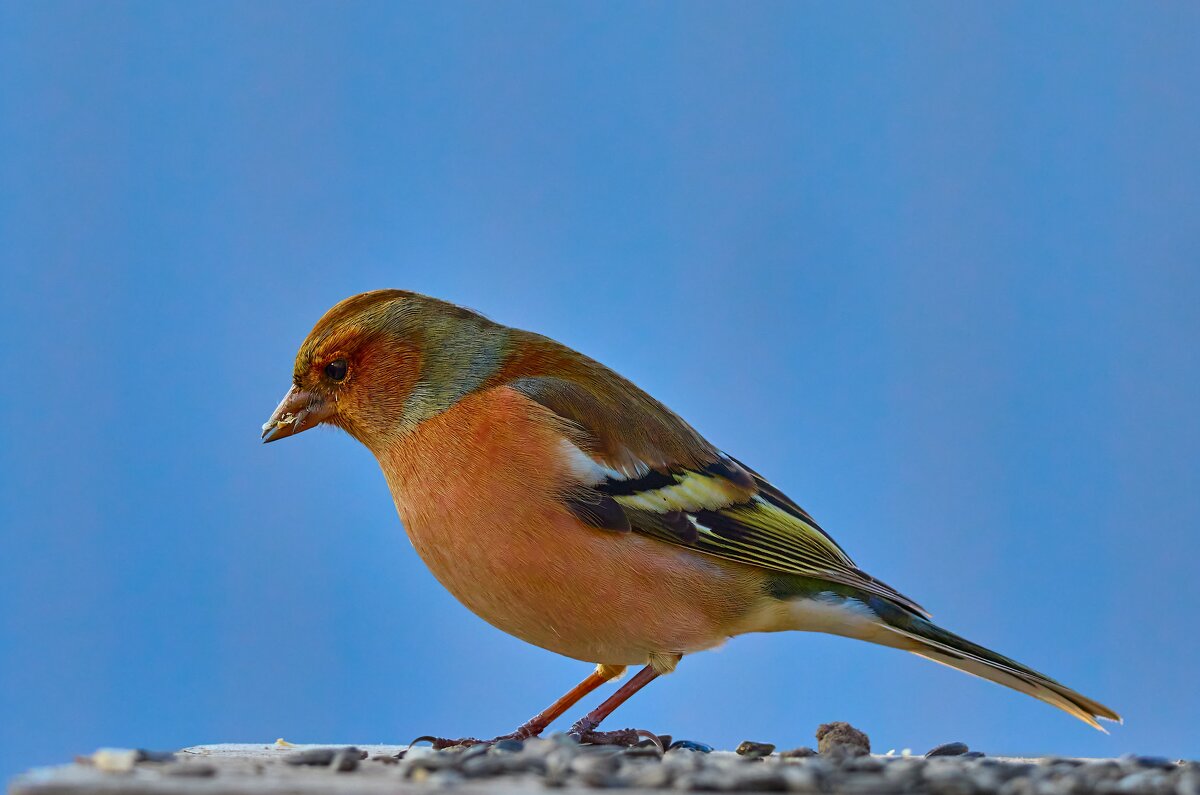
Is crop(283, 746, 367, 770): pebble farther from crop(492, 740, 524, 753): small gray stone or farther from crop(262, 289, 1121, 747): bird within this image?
crop(262, 289, 1121, 747): bird

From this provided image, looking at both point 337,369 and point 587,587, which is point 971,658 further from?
point 337,369

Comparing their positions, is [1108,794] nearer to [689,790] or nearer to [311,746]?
[689,790]

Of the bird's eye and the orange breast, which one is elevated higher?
the bird's eye

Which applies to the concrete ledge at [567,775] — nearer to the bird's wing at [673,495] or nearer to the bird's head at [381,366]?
the bird's wing at [673,495]

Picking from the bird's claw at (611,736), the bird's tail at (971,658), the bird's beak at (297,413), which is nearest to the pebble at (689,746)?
the bird's claw at (611,736)

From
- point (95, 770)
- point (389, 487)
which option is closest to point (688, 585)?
point (389, 487)

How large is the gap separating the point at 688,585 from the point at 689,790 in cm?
159

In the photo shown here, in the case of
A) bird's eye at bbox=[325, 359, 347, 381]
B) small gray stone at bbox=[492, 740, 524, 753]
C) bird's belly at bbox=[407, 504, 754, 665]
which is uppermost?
bird's eye at bbox=[325, 359, 347, 381]

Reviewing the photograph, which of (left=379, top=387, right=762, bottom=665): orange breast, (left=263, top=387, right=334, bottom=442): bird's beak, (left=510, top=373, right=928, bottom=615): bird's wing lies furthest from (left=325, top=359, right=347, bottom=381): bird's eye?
(left=510, top=373, right=928, bottom=615): bird's wing

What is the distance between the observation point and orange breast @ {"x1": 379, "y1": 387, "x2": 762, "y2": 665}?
3.97m

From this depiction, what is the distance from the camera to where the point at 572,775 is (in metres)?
2.71

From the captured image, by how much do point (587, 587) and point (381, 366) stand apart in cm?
125

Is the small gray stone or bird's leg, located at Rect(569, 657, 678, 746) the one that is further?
bird's leg, located at Rect(569, 657, 678, 746)

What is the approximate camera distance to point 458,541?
4.04 meters
